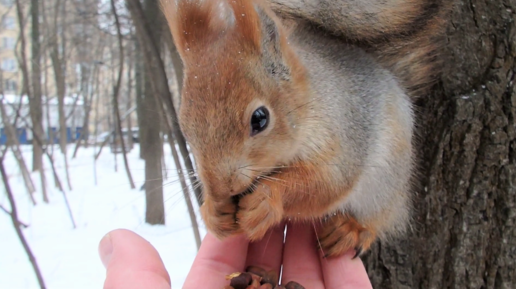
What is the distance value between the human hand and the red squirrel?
0.06m

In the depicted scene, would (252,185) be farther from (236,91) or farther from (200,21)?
(200,21)

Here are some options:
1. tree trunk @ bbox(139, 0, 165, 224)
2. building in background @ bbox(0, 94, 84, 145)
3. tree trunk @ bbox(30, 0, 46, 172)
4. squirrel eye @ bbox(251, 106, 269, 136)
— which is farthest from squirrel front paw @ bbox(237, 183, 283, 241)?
tree trunk @ bbox(30, 0, 46, 172)

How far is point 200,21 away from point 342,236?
728 millimetres

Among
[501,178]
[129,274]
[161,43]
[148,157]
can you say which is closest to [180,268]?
[148,157]

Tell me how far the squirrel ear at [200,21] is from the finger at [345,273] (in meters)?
0.69

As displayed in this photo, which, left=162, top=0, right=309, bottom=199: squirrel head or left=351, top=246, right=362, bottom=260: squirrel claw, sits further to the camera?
left=351, top=246, right=362, bottom=260: squirrel claw

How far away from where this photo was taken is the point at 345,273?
1.16 metres

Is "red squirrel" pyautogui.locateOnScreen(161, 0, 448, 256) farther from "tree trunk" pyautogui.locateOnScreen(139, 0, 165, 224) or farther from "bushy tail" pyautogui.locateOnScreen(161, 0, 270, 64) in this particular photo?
"tree trunk" pyautogui.locateOnScreen(139, 0, 165, 224)

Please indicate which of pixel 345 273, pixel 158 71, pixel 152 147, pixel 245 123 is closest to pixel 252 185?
pixel 245 123

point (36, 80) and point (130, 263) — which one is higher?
point (36, 80)

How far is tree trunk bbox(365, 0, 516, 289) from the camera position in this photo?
1.34 metres

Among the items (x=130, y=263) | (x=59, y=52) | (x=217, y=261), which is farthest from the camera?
(x=59, y=52)

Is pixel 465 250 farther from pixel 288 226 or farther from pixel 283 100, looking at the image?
pixel 283 100

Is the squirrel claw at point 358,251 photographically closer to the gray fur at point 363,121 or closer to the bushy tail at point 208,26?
the gray fur at point 363,121
